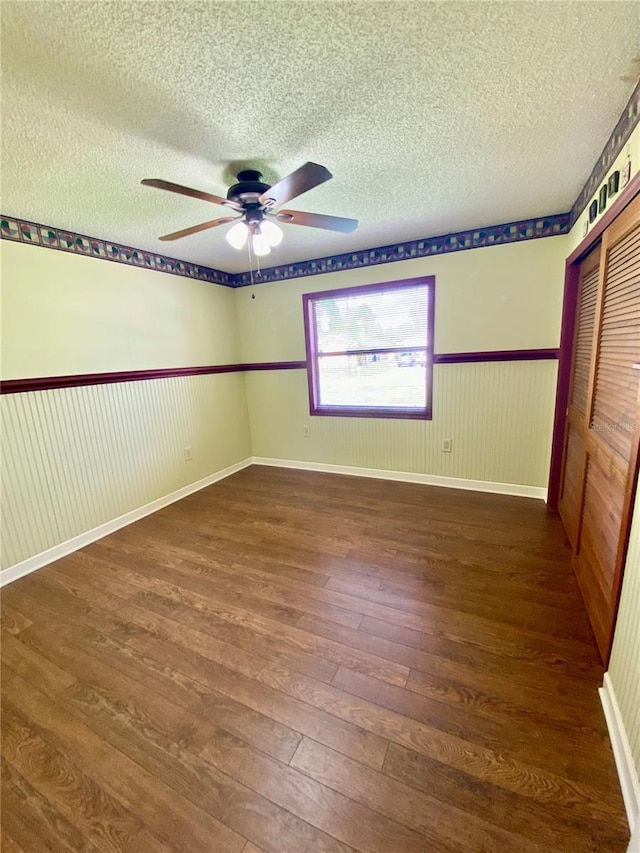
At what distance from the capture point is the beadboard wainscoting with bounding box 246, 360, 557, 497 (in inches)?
115

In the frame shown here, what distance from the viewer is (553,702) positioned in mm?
1320

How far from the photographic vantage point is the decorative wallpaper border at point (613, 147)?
1.34 meters

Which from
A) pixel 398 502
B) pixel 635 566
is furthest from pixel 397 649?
pixel 398 502

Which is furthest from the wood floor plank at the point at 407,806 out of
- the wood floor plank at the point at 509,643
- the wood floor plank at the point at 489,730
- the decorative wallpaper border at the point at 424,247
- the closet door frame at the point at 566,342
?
the decorative wallpaper border at the point at 424,247

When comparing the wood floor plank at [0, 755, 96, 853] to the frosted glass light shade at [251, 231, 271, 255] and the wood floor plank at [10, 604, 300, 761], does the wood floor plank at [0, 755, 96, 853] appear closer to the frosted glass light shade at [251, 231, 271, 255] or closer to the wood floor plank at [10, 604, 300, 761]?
the wood floor plank at [10, 604, 300, 761]

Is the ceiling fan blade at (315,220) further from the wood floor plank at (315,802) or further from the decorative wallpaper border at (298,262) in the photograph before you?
the wood floor plank at (315,802)

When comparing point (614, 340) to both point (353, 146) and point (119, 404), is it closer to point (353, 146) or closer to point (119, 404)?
point (353, 146)

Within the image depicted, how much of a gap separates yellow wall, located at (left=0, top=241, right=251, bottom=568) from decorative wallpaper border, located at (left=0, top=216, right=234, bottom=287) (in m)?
0.06

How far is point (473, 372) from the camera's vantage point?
309 cm

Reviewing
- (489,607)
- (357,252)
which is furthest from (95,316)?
(489,607)

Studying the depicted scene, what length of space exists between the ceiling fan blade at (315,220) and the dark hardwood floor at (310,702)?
81.1 inches

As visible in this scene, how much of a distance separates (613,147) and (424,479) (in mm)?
2663

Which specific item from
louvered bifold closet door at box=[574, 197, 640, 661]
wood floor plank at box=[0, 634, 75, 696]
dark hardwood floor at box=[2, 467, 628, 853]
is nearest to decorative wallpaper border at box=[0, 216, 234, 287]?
dark hardwood floor at box=[2, 467, 628, 853]

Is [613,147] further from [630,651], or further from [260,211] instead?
[630,651]
